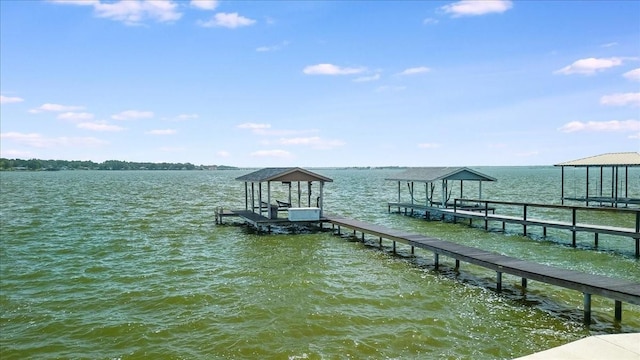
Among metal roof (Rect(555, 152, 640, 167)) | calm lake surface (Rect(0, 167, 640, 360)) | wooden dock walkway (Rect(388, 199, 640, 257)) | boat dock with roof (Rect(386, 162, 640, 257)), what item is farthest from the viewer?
metal roof (Rect(555, 152, 640, 167))

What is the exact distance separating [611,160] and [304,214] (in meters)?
21.7

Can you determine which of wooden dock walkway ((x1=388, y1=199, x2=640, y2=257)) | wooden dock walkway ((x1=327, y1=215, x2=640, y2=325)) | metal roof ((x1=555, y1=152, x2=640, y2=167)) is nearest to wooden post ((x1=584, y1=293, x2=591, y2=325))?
wooden dock walkway ((x1=327, y1=215, x2=640, y2=325))

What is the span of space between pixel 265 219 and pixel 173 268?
8.72m

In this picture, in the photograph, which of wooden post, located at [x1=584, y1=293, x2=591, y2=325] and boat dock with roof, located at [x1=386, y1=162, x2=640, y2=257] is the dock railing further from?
wooden post, located at [x1=584, y1=293, x2=591, y2=325]

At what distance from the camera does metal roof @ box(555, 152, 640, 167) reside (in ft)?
99.4

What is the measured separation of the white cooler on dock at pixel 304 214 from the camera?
2438 centimetres

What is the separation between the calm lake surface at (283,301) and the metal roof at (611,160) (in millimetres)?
11498

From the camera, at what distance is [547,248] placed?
65.8ft

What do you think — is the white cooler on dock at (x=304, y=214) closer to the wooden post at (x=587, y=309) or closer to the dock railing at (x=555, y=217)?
the dock railing at (x=555, y=217)

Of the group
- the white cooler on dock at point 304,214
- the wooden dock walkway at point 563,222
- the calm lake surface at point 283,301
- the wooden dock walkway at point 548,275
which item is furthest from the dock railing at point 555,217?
the white cooler on dock at point 304,214

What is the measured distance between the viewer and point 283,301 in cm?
1260

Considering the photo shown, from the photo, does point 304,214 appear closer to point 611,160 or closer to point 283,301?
point 283,301

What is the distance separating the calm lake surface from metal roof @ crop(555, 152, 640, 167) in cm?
1150

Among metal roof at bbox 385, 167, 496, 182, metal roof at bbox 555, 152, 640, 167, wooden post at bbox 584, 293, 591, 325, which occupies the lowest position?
Result: wooden post at bbox 584, 293, 591, 325
